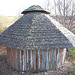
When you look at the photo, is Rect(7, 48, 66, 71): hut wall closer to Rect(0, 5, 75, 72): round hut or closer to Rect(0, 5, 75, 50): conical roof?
Rect(0, 5, 75, 72): round hut

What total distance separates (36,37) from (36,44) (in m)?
0.56

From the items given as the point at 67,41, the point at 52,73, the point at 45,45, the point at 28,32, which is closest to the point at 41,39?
the point at 45,45

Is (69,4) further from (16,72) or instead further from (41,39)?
(16,72)

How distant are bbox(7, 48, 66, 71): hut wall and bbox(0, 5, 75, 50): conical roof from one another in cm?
84

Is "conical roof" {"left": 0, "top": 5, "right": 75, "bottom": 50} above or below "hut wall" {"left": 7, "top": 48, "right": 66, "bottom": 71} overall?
above

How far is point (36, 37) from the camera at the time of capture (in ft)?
19.1

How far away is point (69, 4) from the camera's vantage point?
17.3 meters

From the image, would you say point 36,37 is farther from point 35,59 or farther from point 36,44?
point 35,59

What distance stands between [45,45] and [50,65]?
6.74 feet

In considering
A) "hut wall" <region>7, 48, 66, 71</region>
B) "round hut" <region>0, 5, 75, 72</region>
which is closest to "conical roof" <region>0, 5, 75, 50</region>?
"round hut" <region>0, 5, 75, 72</region>

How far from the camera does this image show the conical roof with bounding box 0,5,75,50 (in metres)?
5.55

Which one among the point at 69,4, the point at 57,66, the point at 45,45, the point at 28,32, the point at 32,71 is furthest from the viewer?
the point at 69,4

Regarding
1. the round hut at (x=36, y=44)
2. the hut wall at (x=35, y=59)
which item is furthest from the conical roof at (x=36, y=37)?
the hut wall at (x=35, y=59)

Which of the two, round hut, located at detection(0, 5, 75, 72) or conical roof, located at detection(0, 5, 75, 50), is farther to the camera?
round hut, located at detection(0, 5, 75, 72)
